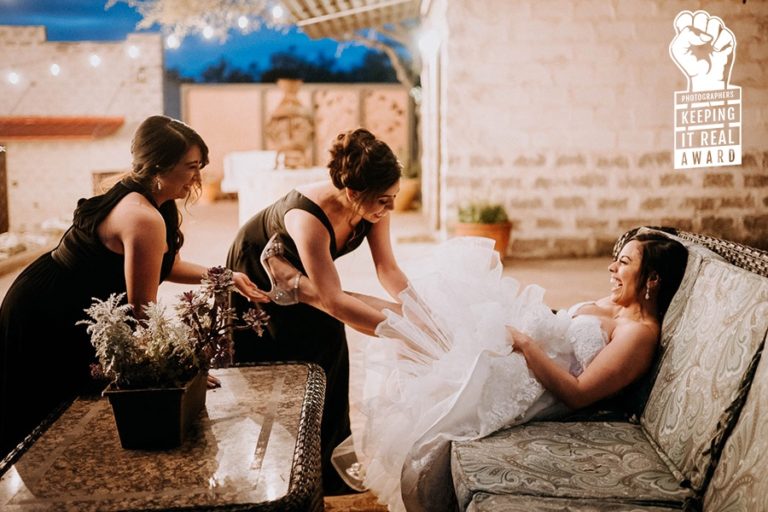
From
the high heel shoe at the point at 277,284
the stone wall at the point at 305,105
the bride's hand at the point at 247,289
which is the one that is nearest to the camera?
the bride's hand at the point at 247,289

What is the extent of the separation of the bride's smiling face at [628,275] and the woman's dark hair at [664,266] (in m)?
0.02

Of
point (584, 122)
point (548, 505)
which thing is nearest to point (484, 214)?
point (584, 122)

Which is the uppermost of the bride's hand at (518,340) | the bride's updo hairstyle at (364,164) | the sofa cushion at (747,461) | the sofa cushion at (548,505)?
the bride's updo hairstyle at (364,164)

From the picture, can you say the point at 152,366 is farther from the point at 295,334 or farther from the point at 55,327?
the point at 295,334

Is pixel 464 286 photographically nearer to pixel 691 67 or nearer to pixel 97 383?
pixel 97 383

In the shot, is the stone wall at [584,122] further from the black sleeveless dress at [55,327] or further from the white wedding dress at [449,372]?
the black sleeveless dress at [55,327]

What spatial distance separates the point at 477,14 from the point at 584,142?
1603 millimetres

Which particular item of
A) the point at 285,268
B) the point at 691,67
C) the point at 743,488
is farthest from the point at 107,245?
the point at 691,67

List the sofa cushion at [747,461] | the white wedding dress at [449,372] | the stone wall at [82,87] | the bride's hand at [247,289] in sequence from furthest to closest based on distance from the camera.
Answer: the stone wall at [82,87] < the bride's hand at [247,289] < the white wedding dress at [449,372] < the sofa cushion at [747,461]

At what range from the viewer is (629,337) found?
7.39ft

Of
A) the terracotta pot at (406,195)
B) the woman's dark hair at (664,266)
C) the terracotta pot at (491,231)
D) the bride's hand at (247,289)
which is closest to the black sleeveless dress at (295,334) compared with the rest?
the bride's hand at (247,289)

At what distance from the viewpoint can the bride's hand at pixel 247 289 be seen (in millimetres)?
2518

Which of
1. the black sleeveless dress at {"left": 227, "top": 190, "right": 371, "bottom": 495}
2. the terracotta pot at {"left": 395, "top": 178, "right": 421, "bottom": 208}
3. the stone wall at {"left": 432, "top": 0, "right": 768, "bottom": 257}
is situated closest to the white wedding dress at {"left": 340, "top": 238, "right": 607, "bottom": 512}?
the black sleeveless dress at {"left": 227, "top": 190, "right": 371, "bottom": 495}

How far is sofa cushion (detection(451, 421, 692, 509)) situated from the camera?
1803 mm
